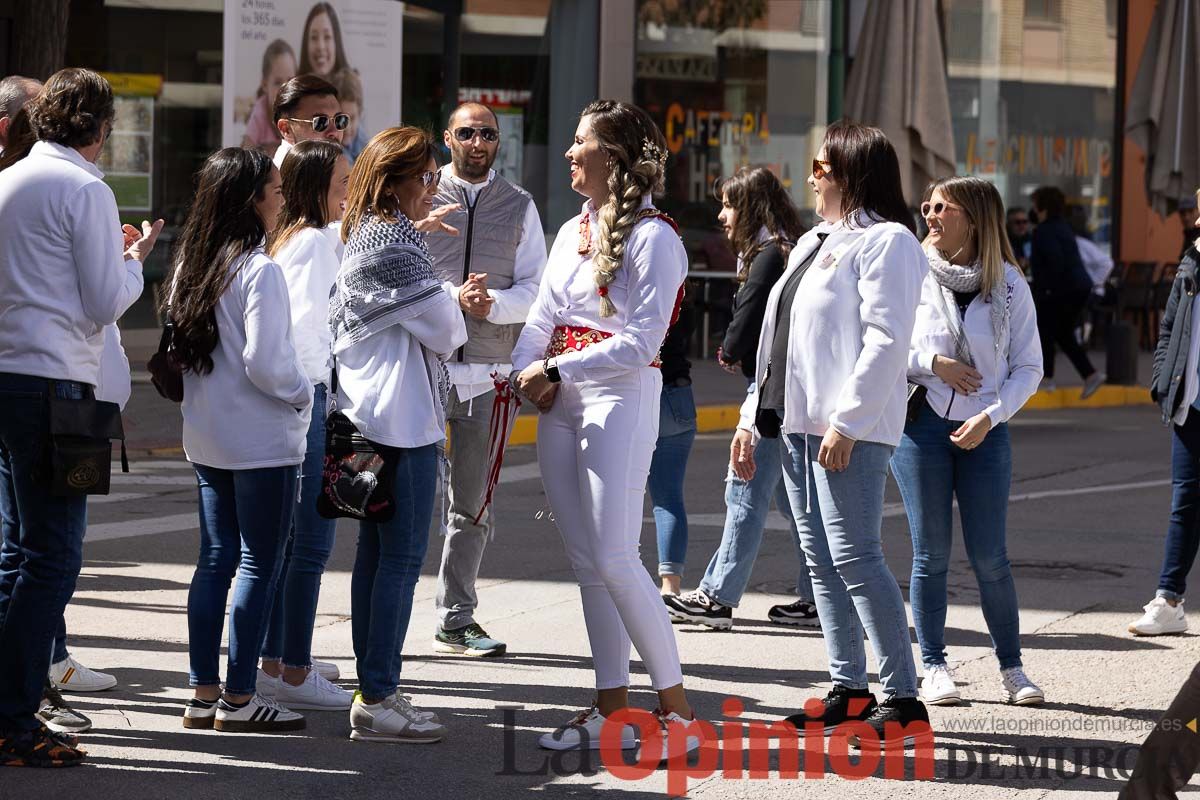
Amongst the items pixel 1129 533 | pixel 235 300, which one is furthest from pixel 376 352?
pixel 1129 533

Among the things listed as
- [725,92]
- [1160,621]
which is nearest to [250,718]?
[1160,621]

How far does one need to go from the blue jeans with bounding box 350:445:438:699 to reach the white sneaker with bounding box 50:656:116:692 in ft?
3.87

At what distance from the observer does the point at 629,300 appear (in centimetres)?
557

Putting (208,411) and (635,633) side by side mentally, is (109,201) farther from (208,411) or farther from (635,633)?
(635,633)

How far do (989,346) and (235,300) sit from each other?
2661 millimetres

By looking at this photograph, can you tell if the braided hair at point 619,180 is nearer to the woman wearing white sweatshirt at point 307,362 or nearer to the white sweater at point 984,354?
the woman wearing white sweatshirt at point 307,362

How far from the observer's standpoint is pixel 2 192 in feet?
17.2

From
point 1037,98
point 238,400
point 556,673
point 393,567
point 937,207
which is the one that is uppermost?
point 1037,98

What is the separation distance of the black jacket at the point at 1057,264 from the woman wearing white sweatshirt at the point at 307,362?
1293 centimetres

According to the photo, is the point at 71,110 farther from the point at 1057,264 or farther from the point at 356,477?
the point at 1057,264

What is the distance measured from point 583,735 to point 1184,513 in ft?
11.0

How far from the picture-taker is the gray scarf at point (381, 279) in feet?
18.2

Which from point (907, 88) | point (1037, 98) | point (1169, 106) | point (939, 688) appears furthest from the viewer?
point (1037, 98)

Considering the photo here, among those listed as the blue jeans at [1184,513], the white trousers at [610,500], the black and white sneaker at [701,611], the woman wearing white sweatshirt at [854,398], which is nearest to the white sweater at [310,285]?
the white trousers at [610,500]
